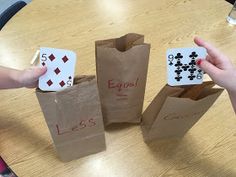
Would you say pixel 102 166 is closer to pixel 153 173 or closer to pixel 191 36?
pixel 153 173

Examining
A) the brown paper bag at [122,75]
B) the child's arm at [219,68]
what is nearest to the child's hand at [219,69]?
the child's arm at [219,68]

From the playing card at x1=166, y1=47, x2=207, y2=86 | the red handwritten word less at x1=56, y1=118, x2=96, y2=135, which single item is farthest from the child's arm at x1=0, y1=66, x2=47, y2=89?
the playing card at x1=166, y1=47, x2=207, y2=86

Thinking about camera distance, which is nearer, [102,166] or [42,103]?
[42,103]

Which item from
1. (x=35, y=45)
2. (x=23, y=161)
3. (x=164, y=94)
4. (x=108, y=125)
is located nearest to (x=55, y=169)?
(x=23, y=161)

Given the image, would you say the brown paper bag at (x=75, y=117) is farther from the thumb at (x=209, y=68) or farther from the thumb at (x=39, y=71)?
Answer: the thumb at (x=209, y=68)

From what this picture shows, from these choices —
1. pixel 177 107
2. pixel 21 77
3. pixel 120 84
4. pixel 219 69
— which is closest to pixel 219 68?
pixel 219 69
